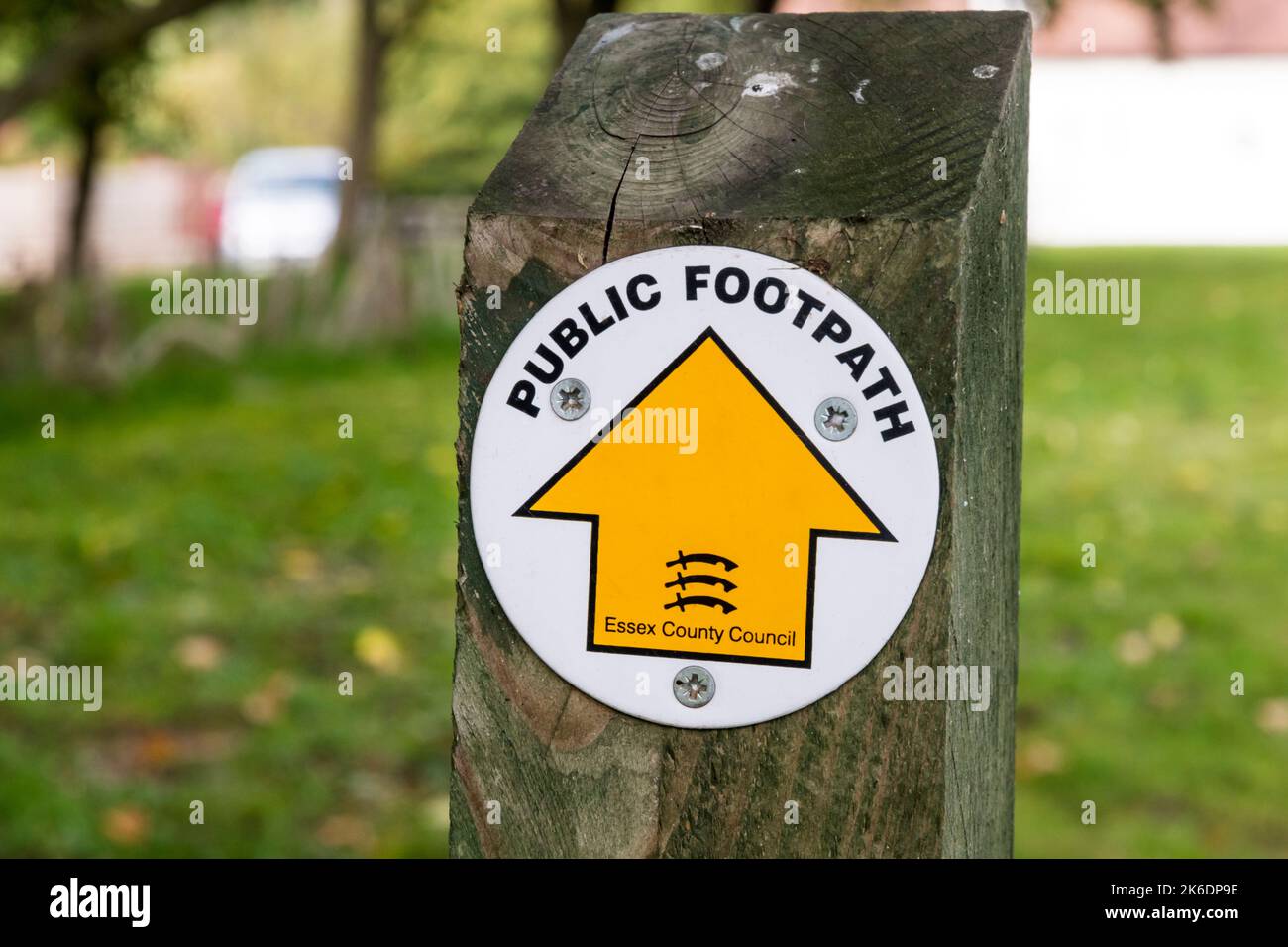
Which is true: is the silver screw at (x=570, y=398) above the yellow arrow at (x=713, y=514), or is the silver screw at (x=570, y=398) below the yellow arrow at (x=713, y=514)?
above

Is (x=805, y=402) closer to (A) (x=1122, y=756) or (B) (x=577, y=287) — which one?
(B) (x=577, y=287)

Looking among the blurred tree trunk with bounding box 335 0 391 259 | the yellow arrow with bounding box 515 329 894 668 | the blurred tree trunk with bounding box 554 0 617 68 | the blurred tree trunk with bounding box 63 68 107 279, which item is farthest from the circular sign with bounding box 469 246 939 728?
the blurred tree trunk with bounding box 335 0 391 259

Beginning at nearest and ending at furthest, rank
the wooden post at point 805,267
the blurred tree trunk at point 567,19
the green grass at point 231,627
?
the wooden post at point 805,267
the green grass at point 231,627
the blurred tree trunk at point 567,19

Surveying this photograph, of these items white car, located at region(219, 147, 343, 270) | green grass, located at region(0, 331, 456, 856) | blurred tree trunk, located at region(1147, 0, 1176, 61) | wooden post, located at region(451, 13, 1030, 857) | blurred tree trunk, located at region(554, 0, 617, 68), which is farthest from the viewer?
white car, located at region(219, 147, 343, 270)

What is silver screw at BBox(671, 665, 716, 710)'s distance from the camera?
3.62 feet

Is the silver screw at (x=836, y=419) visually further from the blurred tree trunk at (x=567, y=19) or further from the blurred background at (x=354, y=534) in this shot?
the blurred tree trunk at (x=567, y=19)

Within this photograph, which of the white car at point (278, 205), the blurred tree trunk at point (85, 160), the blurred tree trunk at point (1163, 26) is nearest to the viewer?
the blurred tree trunk at point (1163, 26)

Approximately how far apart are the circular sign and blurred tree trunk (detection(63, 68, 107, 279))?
805 centimetres

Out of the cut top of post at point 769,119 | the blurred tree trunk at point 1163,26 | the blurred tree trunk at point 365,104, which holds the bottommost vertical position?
the cut top of post at point 769,119

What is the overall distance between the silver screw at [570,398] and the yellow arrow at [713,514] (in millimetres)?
29

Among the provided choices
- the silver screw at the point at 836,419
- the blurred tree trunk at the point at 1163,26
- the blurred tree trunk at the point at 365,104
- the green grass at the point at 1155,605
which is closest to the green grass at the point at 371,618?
the green grass at the point at 1155,605

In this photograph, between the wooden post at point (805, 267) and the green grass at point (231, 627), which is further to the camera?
the green grass at point (231, 627)

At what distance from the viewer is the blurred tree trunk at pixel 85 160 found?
8750 millimetres

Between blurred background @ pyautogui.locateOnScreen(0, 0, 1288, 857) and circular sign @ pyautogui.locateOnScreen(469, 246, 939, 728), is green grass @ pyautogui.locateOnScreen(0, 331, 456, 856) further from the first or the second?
circular sign @ pyautogui.locateOnScreen(469, 246, 939, 728)
